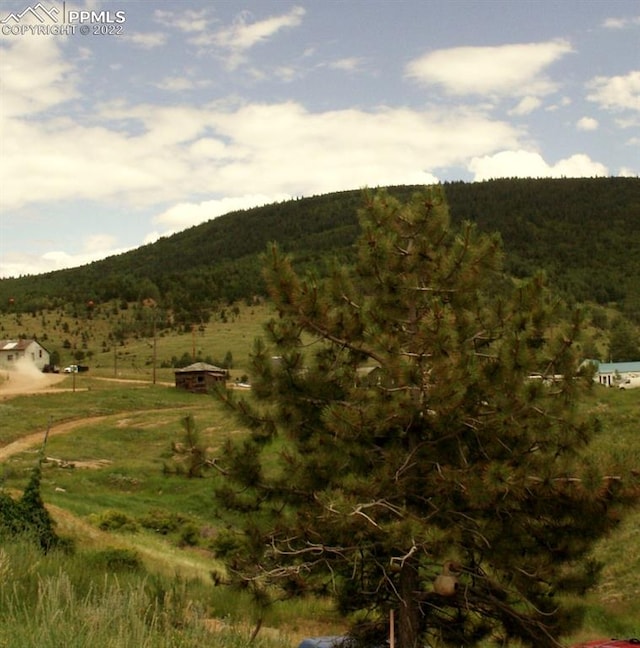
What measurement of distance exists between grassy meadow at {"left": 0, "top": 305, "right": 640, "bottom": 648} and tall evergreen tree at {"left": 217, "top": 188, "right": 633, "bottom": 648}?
0.70 m

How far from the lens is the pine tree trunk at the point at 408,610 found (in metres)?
→ 9.69

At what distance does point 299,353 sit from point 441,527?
2.94m

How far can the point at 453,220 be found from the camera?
463 ft

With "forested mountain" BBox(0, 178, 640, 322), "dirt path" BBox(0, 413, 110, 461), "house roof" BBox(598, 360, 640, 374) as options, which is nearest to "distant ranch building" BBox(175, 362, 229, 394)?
"dirt path" BBox(0, 413, 110, 461)

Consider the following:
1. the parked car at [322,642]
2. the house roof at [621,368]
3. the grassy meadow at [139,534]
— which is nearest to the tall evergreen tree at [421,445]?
the grassy meadow at [139,534]

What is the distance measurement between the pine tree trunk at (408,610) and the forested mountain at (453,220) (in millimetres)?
75439

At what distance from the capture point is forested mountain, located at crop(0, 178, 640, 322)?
116 metres

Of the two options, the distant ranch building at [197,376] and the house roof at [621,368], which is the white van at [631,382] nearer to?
the house roof at [621,368]

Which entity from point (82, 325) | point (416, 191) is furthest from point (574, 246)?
point (416, 191)

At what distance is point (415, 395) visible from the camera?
31.8ft

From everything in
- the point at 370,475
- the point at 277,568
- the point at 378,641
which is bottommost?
the point at 378,641

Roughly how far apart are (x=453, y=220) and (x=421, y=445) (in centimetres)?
13486

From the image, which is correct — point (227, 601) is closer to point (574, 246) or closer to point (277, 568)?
point (277, 568)

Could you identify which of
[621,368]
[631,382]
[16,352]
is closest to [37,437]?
[16,352]
